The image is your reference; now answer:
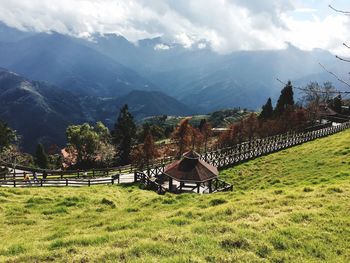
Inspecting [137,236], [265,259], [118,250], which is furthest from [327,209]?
[118,250]

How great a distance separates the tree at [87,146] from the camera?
82688 millimetres

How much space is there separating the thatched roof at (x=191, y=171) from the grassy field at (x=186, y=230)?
10.1 metres

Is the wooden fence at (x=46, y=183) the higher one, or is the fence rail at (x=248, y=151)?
the fence rail at (x=248, y=151)

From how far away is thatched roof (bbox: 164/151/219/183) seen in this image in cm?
3400

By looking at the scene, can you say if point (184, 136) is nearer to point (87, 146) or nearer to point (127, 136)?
point (127, 136)

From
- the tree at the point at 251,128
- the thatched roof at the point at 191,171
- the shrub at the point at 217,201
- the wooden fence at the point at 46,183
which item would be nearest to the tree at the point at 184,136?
the tree at the point at 251,128

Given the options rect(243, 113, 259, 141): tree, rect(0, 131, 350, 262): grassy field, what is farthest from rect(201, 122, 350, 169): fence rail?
rect(0, 131, 350, 262): grassy field

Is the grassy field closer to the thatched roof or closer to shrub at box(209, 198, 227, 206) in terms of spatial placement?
shrub at box(209, 198, 227, 206)

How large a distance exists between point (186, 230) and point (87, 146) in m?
74.4

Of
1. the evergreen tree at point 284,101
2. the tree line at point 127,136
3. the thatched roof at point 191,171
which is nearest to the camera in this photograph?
the thatched roof at point 191,171

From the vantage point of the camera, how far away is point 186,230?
13.2 m

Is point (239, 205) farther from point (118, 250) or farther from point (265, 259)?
point (118, 250)

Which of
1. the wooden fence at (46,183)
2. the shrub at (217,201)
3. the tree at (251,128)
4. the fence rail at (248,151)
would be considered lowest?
the wooden fence at (46,183)

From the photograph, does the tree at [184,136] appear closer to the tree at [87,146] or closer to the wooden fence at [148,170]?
the tree at [87,146]
